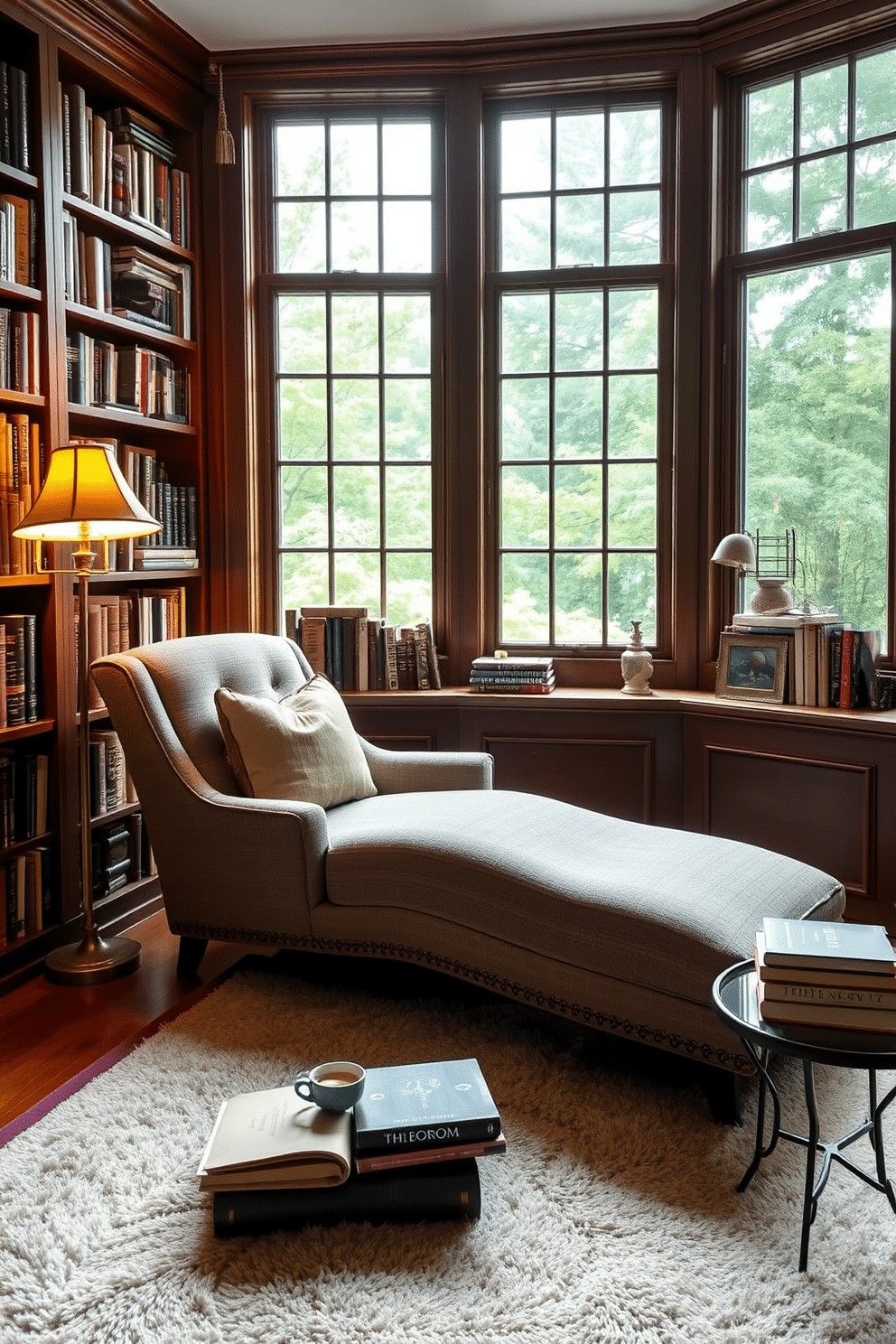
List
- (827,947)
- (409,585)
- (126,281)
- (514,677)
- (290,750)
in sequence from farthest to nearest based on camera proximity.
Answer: (409,585) → (514,677) → (126,281) → (290,750) → (827,947)

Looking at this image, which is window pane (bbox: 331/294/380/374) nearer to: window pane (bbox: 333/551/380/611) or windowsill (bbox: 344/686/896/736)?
window pane (bbox: 333/551/380/611)

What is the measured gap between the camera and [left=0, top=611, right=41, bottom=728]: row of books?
298cm

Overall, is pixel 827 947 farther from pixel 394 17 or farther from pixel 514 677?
pixel 394 17

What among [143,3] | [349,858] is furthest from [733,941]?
[143,3]

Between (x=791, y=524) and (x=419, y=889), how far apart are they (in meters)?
2.00

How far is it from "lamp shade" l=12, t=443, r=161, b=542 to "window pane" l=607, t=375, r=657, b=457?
182 cm

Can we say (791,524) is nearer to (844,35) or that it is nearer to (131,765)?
(844,35)

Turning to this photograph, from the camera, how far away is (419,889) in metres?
2.60

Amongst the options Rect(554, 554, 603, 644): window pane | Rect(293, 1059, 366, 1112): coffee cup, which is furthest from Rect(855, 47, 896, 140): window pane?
Rect(293, 1059, 366, 1112): coffee cup

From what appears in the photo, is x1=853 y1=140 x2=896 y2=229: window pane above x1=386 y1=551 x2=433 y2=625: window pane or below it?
above

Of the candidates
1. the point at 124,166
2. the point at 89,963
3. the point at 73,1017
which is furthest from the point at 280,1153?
the point at 124,166

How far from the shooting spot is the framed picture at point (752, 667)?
3.58 m

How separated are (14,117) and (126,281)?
2.12ft

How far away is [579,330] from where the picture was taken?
4004 mm
